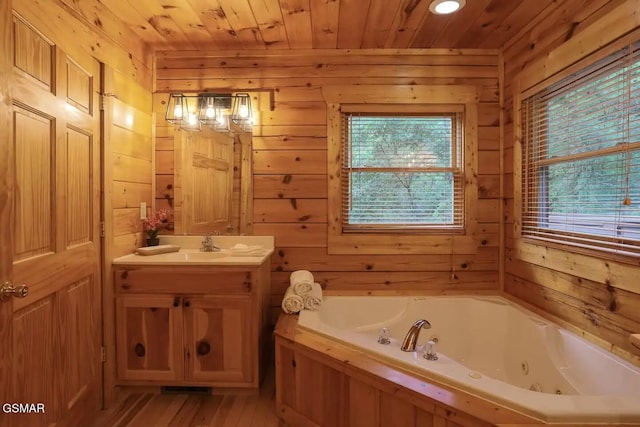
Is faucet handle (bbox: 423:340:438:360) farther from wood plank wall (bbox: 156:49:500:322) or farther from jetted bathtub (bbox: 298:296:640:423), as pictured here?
wood plank wall (bbox: 156:49:500:322)

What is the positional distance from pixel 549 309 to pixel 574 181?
757 millimetres

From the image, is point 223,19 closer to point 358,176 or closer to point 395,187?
point 358,176

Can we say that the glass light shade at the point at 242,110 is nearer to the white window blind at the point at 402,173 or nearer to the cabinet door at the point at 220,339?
the white window blind at the point at 402,173

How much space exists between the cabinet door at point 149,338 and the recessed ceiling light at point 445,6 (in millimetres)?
2280

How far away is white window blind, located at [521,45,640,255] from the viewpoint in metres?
1.46

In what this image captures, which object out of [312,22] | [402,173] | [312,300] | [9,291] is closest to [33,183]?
[9,291]

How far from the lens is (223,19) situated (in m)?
2.12

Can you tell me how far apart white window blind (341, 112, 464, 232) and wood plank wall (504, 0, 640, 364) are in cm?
39

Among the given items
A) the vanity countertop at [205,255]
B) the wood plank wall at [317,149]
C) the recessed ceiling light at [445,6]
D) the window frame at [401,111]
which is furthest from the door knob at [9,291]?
the recessed ceiling light at [445,6]

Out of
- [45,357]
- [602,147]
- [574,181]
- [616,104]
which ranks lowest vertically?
[45,357]

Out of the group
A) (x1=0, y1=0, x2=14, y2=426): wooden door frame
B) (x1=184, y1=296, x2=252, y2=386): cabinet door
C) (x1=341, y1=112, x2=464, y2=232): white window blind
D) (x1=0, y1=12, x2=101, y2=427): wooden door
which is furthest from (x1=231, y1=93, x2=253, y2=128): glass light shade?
(x1=0, y1=0, x2=14, y2=426): wooden door frame

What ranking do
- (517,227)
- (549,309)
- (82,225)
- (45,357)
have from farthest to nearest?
(517,227), (549,309), (82,225), (45,357)

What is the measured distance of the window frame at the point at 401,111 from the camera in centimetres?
247

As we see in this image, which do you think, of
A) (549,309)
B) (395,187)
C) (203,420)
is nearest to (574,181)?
(549,309)
